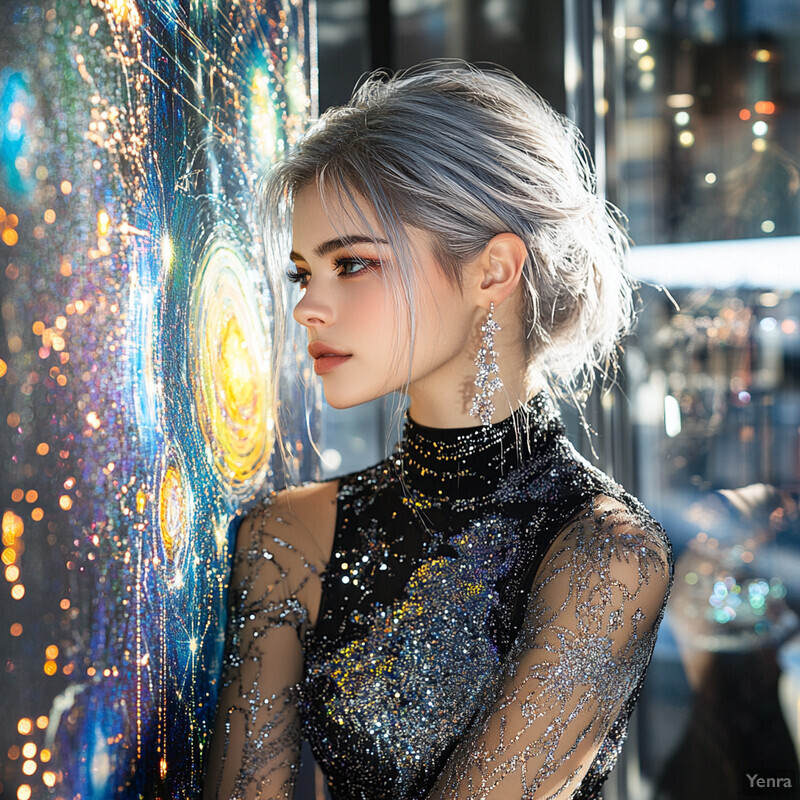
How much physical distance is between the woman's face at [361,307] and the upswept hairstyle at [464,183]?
2 cm

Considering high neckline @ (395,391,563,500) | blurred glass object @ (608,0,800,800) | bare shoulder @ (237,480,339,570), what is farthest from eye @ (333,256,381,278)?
blurred glass object @ (608,0,800,800)

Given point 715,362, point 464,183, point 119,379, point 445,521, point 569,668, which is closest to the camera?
point 119,379

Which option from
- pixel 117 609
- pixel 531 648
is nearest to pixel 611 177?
pixel 531 648

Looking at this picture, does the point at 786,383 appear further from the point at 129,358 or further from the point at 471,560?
the point at 129,358

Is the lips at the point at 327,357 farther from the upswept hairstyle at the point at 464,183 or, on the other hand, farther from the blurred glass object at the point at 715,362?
the blurred glass object at the point at 715,362

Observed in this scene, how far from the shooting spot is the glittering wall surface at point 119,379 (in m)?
0.67

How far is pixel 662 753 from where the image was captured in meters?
1.89

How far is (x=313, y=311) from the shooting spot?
1.13 m

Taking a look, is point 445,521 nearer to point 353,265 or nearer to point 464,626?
point 464,626

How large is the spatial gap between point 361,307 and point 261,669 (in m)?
0.55

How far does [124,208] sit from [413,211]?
42 centimetres

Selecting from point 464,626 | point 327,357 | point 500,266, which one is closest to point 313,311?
point 327,357

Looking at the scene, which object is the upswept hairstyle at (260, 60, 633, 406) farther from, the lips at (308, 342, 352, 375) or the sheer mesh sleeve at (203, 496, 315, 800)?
the sheer mesh sleeve at (203, 496, 315, 800)

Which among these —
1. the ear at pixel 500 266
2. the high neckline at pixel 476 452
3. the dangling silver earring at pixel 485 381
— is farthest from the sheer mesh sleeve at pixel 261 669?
the ear at pixel 500 266
